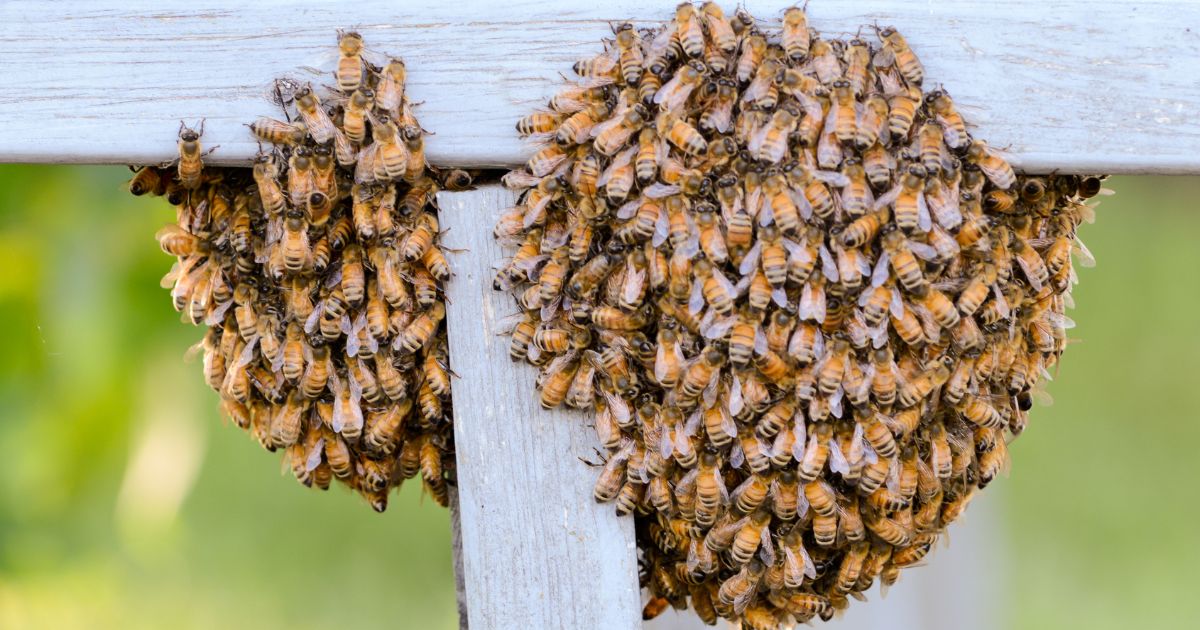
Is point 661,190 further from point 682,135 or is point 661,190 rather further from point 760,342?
point 760,342


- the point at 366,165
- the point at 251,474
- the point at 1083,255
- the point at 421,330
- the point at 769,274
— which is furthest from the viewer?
the point at 251,474

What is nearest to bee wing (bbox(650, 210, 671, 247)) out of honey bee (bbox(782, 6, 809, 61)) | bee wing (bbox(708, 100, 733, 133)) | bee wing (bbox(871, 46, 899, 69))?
bee wing (bbox(708, 100, 733, 133))

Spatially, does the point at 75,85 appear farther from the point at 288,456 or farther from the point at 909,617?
the point at 909,617

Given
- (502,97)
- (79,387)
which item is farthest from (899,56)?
(79,387)

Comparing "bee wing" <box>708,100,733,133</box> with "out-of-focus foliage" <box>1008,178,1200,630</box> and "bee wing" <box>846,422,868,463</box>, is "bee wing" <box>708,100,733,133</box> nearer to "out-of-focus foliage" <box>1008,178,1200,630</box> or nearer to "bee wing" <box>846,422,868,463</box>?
"bee wing" <box>846,422,868,463</box>

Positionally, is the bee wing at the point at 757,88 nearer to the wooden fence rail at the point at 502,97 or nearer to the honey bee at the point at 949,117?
the wooden fence rail at the point at 502,97

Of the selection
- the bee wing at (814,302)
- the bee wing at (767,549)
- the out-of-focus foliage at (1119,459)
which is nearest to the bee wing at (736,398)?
the bee wing at (814,302)
